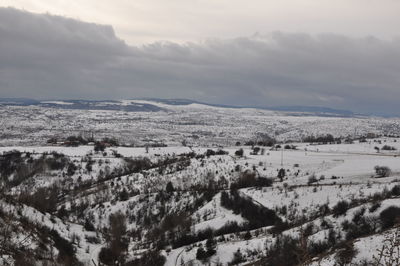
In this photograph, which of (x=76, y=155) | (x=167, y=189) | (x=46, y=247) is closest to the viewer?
(x=46, y=247)

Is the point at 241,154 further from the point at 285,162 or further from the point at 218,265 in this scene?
the point at 218,265

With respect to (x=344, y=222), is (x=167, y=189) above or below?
below

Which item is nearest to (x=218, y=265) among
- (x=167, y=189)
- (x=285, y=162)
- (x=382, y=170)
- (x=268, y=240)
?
(x=268, y=240)

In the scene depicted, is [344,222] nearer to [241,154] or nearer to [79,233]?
[79,233]

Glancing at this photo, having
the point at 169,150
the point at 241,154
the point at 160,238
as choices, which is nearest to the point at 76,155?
the point at 169,150

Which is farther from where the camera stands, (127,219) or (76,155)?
(76,155)

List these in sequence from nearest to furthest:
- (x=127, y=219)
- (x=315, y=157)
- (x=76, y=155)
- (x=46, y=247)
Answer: (x=46, y=247), (x=127, y=219), (x=315, y=157), (x=76, y=155)

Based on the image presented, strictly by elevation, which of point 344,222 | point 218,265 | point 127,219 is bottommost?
point 127,219
